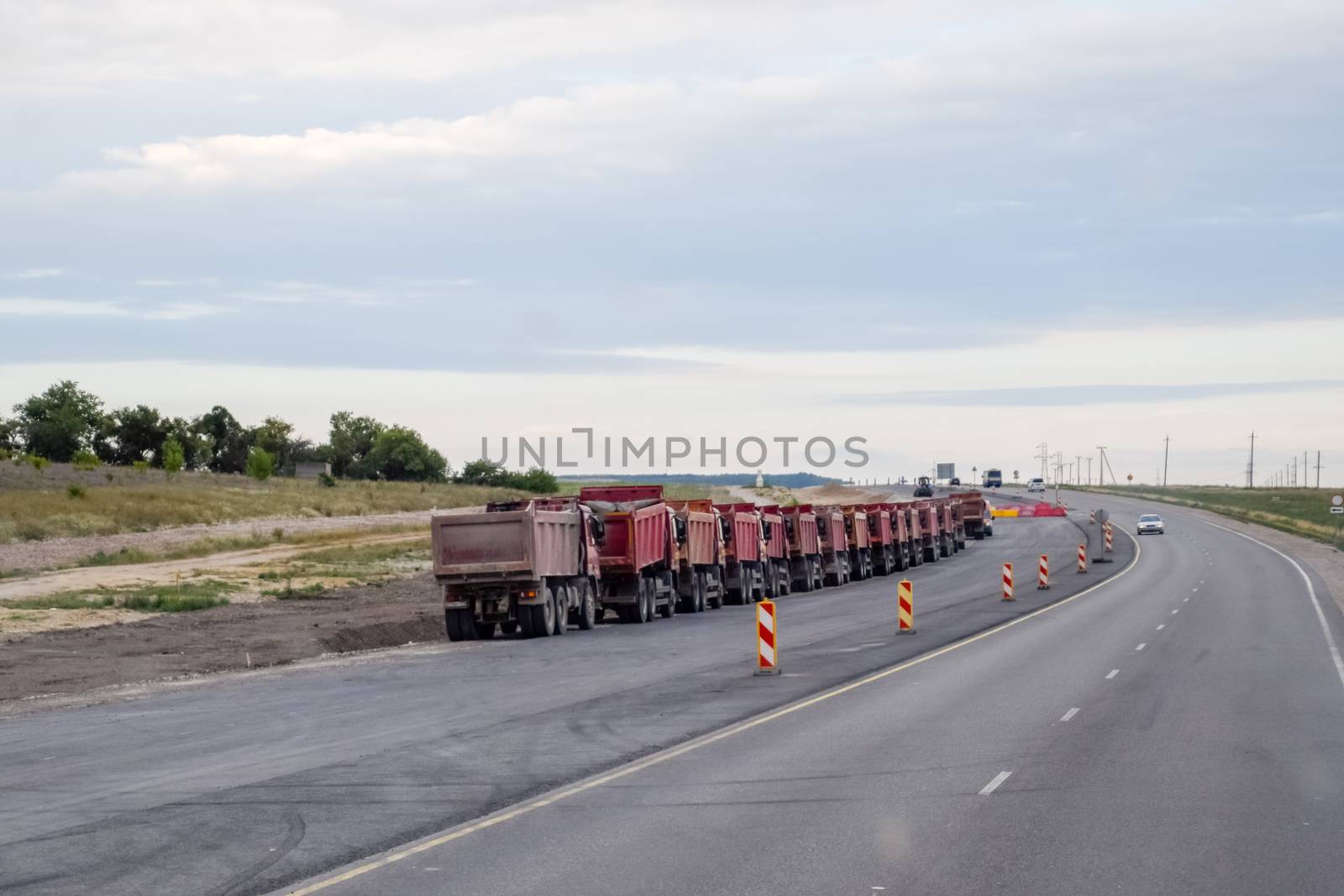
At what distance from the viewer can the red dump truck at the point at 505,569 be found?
34094 millimetres

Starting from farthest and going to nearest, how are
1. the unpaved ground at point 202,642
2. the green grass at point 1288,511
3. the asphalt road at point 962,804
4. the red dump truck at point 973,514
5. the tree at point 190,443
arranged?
the tree at point 190,443
the green grass at point 1288,511
the red dump truck at point 973,514
the unpaved ground at point 202,642
the asphalt road at point 962,804

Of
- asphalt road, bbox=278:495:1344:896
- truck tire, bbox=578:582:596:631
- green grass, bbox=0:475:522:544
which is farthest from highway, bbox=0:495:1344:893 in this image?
green grass, bbox=0:475:522:544

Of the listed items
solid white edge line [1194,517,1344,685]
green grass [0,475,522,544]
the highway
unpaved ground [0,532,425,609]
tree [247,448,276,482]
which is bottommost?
solid white edge line [1194,517,1344,685]

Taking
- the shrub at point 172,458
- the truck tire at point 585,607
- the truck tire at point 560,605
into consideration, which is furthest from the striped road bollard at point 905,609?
the shrub at point 172,458

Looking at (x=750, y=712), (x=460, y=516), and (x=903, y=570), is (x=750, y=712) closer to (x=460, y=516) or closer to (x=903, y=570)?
(x=460, y=516)

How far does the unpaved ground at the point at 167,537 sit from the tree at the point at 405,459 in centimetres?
5691

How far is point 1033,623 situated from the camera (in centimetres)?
3675

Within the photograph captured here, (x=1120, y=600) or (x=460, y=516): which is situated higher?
(x=460, y=516)

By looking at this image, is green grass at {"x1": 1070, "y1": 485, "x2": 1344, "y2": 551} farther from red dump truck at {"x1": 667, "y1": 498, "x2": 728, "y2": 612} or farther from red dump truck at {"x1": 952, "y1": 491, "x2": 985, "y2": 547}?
red dump truck at {"x1": 667, "y1": 498, "x2": 728, "y2": 612}

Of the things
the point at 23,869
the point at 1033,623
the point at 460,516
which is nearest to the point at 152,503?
the point at 460,516

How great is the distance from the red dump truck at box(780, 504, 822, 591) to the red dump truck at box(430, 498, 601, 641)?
66.7 ft

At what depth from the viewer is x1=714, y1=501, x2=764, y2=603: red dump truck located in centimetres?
4828

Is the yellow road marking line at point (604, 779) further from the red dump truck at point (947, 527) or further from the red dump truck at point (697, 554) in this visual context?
the red dump truck at point (947, 527)

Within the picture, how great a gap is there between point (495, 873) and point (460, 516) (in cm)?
2471
